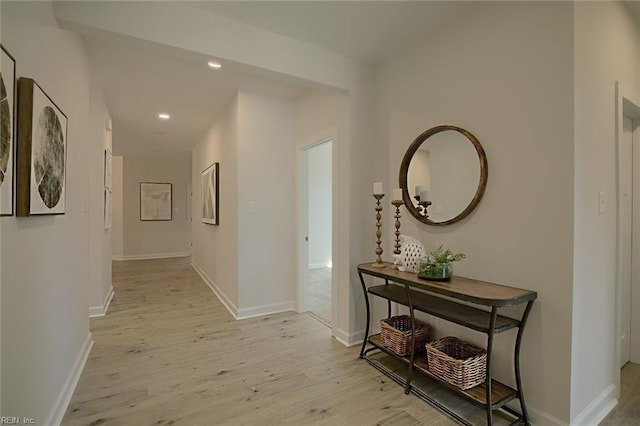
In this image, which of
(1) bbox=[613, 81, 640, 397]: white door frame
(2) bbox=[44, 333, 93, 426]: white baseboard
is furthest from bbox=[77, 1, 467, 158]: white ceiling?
(2) bbox=[44, 333, 93, 426]: white baseboard

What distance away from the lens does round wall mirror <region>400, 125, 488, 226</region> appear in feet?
6.72

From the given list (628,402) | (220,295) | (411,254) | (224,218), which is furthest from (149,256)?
(628,402)

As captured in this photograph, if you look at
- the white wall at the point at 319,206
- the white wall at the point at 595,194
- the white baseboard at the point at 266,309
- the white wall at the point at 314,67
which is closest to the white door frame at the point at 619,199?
the white wall at the point at 595,194

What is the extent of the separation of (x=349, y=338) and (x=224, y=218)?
2237 mm

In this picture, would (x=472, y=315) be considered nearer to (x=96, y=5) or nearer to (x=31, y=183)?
(x=31, y=183)

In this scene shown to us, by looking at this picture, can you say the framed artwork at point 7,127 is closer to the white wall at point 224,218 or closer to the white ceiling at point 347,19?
the white ceiling at point 347,19

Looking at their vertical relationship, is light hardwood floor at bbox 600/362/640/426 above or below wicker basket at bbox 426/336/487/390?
below

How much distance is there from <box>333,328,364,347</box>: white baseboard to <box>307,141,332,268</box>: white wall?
3733 mm

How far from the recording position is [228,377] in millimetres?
2250

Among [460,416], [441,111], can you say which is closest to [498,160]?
[441,111]

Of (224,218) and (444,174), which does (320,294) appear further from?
(444,174)

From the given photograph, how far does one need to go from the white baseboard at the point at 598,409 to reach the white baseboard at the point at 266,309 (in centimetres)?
273

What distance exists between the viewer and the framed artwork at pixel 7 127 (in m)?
1.12

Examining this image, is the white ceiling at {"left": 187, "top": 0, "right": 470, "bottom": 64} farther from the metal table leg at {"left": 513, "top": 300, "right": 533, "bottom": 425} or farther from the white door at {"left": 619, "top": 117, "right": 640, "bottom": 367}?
the metal table leg at {"left": 513, "top": 300, "right": 533, "bottom": 425}
